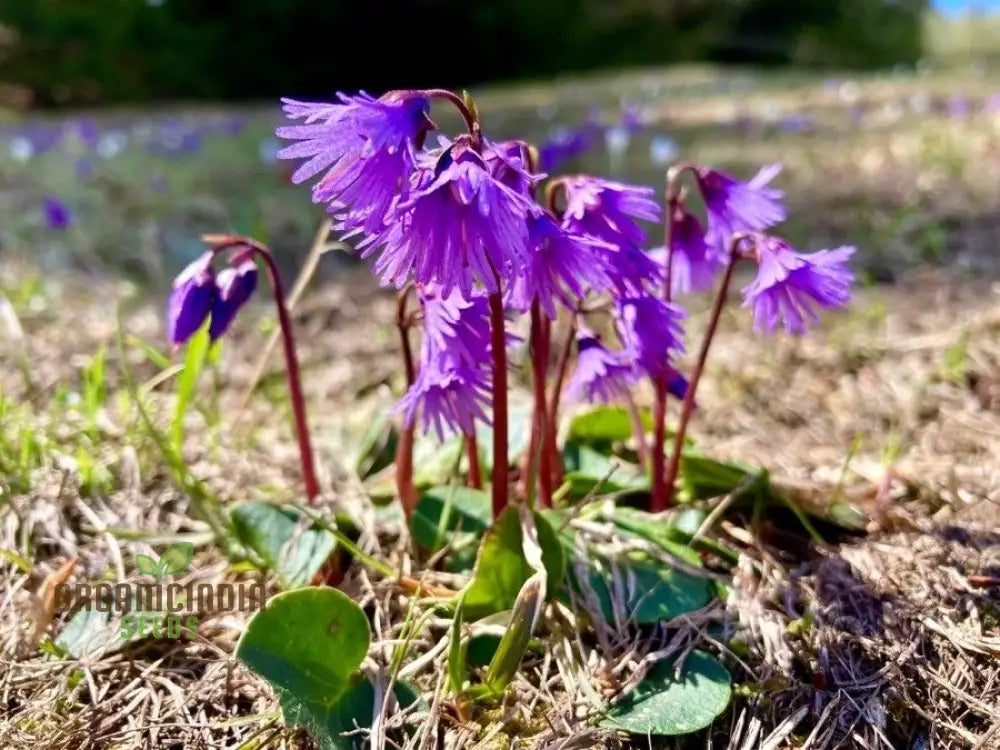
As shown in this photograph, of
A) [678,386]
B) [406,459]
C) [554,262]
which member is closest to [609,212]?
[554,262]

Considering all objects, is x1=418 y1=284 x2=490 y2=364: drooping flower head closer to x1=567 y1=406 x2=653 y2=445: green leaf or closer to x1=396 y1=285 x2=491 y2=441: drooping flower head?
x1=396 y1=285 x2=491 y2=441: drooping flower head

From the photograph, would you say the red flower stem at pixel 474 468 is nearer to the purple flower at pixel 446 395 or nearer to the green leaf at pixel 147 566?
the purple flower at pixel 446 395

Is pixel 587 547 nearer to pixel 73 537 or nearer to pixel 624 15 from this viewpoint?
pixel 73 537

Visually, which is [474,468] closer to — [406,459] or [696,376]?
[406,459]

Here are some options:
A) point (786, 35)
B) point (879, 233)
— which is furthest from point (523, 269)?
point (786, 35)

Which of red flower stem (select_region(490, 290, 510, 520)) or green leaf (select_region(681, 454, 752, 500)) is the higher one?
red flower stem (select_region(490, 290, 510, 520))

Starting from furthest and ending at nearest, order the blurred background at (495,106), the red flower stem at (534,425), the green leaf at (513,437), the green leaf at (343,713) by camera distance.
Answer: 1. the blurred background at (495,106)
2. the green leaf at (513,437)
3. the red flower stem at (534,425)
4. the green leaf at (343,713)

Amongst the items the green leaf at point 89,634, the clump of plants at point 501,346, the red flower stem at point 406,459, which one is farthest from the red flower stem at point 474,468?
the green leaf at point 89,634

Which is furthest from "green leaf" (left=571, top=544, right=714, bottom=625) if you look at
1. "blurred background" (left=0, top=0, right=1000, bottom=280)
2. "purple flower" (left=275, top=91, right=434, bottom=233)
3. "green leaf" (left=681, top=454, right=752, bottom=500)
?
"blurred background" (left=0, top=0, right=1000, bottom=280)
